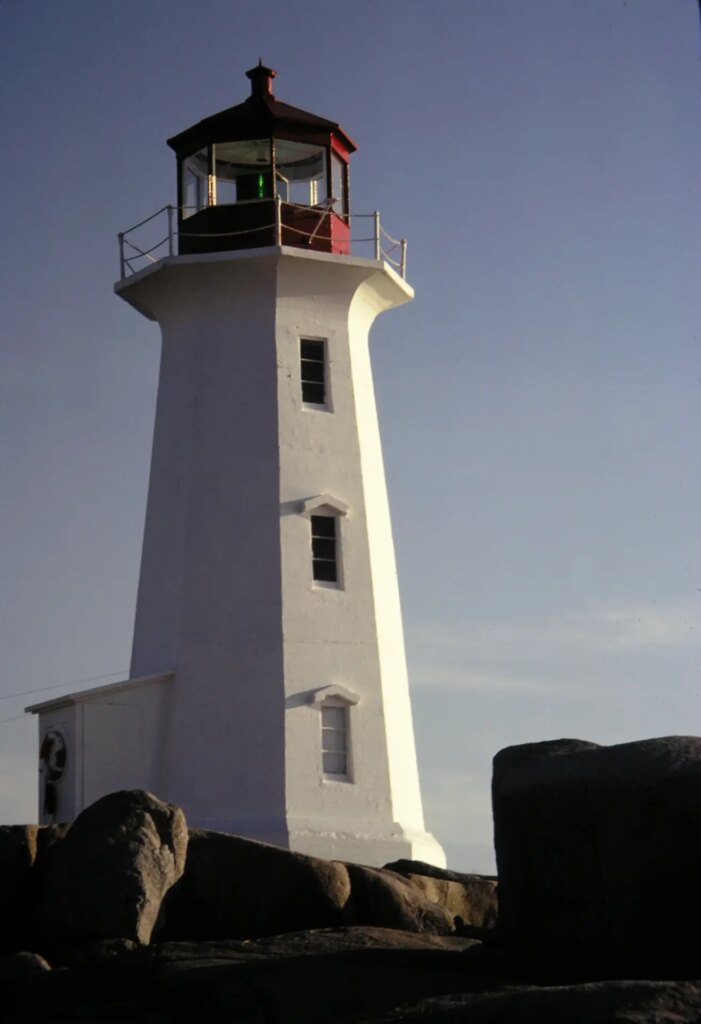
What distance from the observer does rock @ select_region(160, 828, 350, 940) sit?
1428 cm

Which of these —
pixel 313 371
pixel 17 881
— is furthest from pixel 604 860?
pixel 313 371

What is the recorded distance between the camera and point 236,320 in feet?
81.9

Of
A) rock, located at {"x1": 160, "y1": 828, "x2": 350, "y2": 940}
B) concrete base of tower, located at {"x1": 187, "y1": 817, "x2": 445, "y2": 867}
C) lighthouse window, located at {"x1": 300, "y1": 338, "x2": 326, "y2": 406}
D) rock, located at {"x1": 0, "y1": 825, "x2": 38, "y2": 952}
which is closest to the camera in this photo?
rock, located at {"x1": 160, "y1": 828, "x2": 350, "y2": 940}

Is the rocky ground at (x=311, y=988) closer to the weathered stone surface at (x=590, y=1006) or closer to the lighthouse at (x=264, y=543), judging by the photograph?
the weathered stone surface at (x=590, y=1006)

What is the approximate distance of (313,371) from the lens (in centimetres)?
2509

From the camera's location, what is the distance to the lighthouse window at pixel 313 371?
24938 millimetres

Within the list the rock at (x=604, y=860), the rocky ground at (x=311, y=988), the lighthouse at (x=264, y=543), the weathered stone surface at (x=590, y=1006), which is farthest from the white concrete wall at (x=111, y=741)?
the weathered stone surface at (x=590, y=1006)

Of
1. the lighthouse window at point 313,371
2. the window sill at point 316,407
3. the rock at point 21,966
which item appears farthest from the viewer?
the lighthouse window at point 313,371

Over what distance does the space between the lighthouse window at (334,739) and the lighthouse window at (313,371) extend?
160 inches

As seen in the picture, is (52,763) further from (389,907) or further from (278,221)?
(389,907)

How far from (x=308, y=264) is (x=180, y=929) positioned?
12.5m

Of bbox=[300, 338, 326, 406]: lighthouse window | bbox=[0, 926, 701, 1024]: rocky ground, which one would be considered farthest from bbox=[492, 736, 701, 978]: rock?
bbox=[300, 338, 326, 406]: lighthouse window

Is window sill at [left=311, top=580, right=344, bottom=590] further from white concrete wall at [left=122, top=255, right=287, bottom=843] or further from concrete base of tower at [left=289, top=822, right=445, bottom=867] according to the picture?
concrete base of tower at [left=289, top=822, right=445, bottom=867]

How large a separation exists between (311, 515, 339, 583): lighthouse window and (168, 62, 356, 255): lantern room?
3697 millimetres
